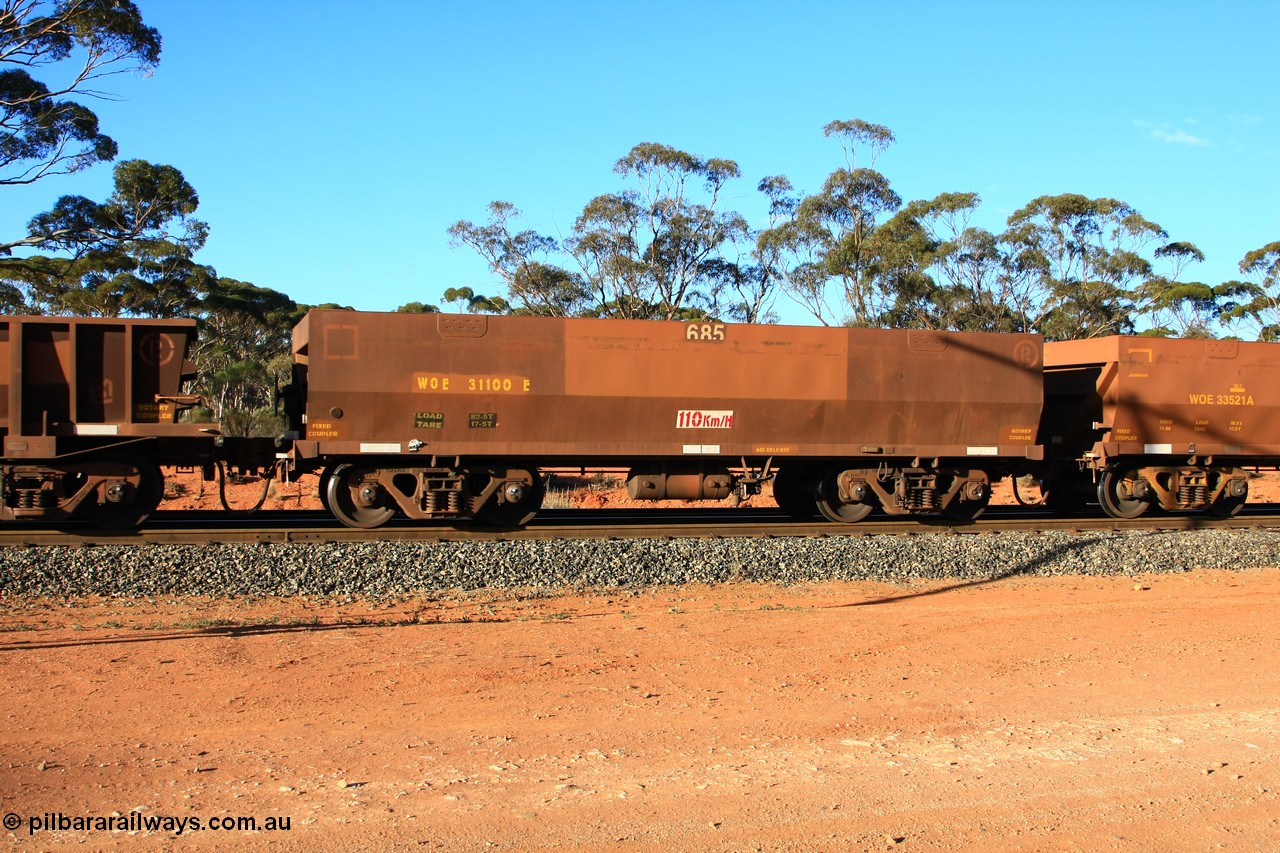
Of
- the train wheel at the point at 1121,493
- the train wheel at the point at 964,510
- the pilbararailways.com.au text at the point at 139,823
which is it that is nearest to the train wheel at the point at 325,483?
the train wheel at the point at 964,510

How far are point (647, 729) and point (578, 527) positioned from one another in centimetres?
743

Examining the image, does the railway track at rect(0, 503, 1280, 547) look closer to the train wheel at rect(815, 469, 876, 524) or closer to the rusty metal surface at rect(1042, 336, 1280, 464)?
the train wheel at rect(815, 469, 876, 524)

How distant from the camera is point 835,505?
48.9ft

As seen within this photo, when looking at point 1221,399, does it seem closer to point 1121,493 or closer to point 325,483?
point 1121,493

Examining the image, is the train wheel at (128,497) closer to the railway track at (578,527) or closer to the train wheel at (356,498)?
the railway track at (578,527)

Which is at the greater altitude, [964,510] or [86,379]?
[86,379]

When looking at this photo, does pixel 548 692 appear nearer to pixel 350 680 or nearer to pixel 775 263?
pixel 350 680

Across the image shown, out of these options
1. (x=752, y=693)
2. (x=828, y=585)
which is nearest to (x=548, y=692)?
(x=752, y=693)

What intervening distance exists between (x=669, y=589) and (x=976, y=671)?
4.65 metres

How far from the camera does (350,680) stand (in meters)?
6.70

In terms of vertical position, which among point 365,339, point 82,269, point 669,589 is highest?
point 82,269

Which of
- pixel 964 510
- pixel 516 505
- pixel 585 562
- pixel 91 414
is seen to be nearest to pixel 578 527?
pixel 516 505

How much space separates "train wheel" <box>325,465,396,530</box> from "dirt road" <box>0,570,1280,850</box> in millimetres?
3599

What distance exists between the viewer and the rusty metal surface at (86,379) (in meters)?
11.8
